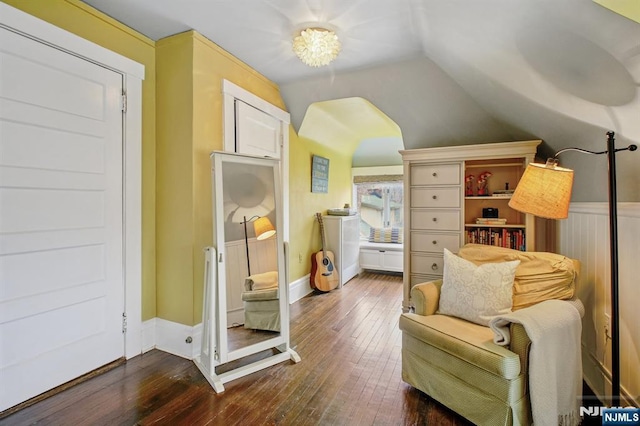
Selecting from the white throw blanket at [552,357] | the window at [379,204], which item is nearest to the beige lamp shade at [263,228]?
the white throw blanket at [552,357]

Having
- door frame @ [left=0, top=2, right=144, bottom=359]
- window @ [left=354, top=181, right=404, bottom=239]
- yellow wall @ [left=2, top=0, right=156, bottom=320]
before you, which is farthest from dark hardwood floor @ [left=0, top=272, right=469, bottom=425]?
window @ [left=354, top=181, right=404, bottom=239]

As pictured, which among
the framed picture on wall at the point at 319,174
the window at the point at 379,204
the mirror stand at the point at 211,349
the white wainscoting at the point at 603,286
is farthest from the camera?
the window at the point at 379,204

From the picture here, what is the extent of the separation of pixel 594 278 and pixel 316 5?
2525 millimetres

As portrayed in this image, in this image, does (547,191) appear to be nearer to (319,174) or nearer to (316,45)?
(316,45)

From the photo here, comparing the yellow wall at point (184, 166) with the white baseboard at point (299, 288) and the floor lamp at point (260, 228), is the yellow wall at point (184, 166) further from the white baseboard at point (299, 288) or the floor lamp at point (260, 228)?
the white baseboard at point (299, 288)

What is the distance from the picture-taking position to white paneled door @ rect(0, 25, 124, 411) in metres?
1.69

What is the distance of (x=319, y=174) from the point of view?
4.23 m

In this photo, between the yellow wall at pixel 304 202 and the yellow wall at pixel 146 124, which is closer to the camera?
the yellow wall at pixel 146 124

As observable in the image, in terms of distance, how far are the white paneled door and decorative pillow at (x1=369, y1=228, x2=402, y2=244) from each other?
3909 mm

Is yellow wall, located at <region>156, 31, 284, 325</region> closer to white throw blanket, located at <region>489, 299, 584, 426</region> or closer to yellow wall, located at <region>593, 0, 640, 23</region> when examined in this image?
white throw blanket, located at <region>489, 299, 584, 426</region>

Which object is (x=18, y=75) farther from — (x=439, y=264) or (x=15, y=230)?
(x=439, y=264)

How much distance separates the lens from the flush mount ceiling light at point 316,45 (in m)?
2.14

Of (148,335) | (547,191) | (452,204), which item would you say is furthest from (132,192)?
(452,204)

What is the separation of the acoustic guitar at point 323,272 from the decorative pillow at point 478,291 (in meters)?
2.11
